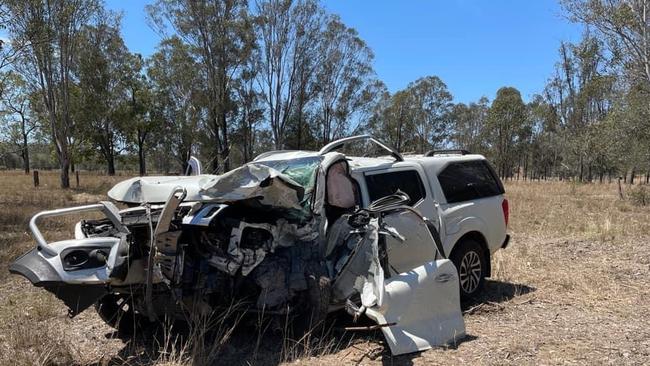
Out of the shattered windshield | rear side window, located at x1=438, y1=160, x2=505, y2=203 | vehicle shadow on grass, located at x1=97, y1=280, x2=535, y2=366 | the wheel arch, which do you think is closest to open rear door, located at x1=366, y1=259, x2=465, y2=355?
vehicle shadow on grass, located at x1=97, y1=280, x2=535, y2=366

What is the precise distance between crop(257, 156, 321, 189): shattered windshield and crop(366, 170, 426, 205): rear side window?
799 millimetres

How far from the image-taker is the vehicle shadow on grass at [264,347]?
14.5ft

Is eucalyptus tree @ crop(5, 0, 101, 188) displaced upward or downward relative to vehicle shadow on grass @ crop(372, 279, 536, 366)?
upward

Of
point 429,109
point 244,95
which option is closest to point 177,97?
point 244,95

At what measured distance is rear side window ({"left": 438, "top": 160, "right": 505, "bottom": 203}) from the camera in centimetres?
665

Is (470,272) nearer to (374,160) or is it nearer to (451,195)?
(451,195)

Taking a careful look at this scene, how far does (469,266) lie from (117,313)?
4251 mm

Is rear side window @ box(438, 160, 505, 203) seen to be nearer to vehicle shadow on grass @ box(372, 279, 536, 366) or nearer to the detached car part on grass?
vehicle shadow on grass @ box(372, 279, 536, 366)

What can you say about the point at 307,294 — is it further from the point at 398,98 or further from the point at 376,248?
the point at 398,98

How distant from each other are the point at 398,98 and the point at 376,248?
61.6 meters

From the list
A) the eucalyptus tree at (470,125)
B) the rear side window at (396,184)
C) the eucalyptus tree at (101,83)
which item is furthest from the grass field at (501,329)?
the eucalyptus tree at (470,125)

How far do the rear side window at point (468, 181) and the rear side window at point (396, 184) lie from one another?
1.46ft

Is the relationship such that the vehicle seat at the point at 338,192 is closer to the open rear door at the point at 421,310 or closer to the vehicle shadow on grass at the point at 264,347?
the open rear door at the point at 421,310

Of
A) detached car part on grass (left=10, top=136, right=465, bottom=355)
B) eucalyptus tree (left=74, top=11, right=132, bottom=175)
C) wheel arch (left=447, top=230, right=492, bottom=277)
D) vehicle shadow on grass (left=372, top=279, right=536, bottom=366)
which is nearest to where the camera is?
detached car part on grass (left=10, top=136, right=465, bottom=355)
